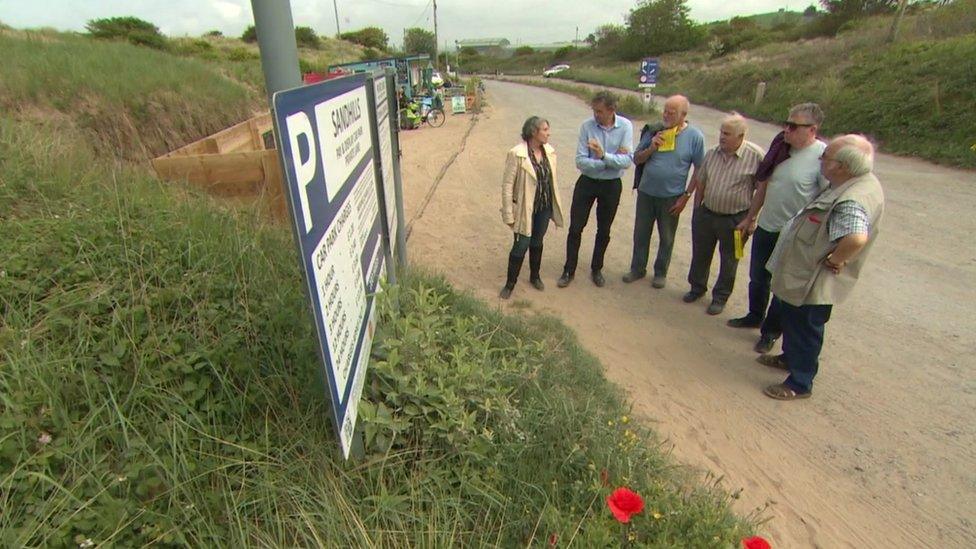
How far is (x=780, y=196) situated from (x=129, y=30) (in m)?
37.8

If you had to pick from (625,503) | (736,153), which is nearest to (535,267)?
(736,153)

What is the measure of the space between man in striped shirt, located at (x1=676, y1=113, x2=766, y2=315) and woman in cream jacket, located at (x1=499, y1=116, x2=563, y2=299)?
1.24m

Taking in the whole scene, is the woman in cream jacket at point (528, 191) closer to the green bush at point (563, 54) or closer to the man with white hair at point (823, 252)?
the man with white hair at point (823, 252)

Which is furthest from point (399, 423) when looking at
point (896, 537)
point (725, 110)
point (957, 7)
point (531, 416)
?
point (957, 7)

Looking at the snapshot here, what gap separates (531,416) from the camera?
220 centimetres

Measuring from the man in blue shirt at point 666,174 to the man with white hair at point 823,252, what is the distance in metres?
1.29

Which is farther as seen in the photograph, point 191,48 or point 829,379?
point 191,48

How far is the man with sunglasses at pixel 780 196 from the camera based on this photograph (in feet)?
10.8

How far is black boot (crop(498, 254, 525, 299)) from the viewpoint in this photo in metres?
4.46

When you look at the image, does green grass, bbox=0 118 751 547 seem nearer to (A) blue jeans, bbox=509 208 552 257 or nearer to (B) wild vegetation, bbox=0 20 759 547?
(B) wild vegetation, bbox=0 20 759 547

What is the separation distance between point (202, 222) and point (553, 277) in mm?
3298

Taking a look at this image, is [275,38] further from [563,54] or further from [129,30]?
[563,54]

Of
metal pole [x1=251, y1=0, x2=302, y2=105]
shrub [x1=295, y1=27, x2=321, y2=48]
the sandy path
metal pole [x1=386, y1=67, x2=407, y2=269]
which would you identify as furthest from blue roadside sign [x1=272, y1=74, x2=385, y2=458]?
shrub [x1=295, y1=27, x2=321, y2=48]

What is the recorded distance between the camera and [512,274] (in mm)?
4504
